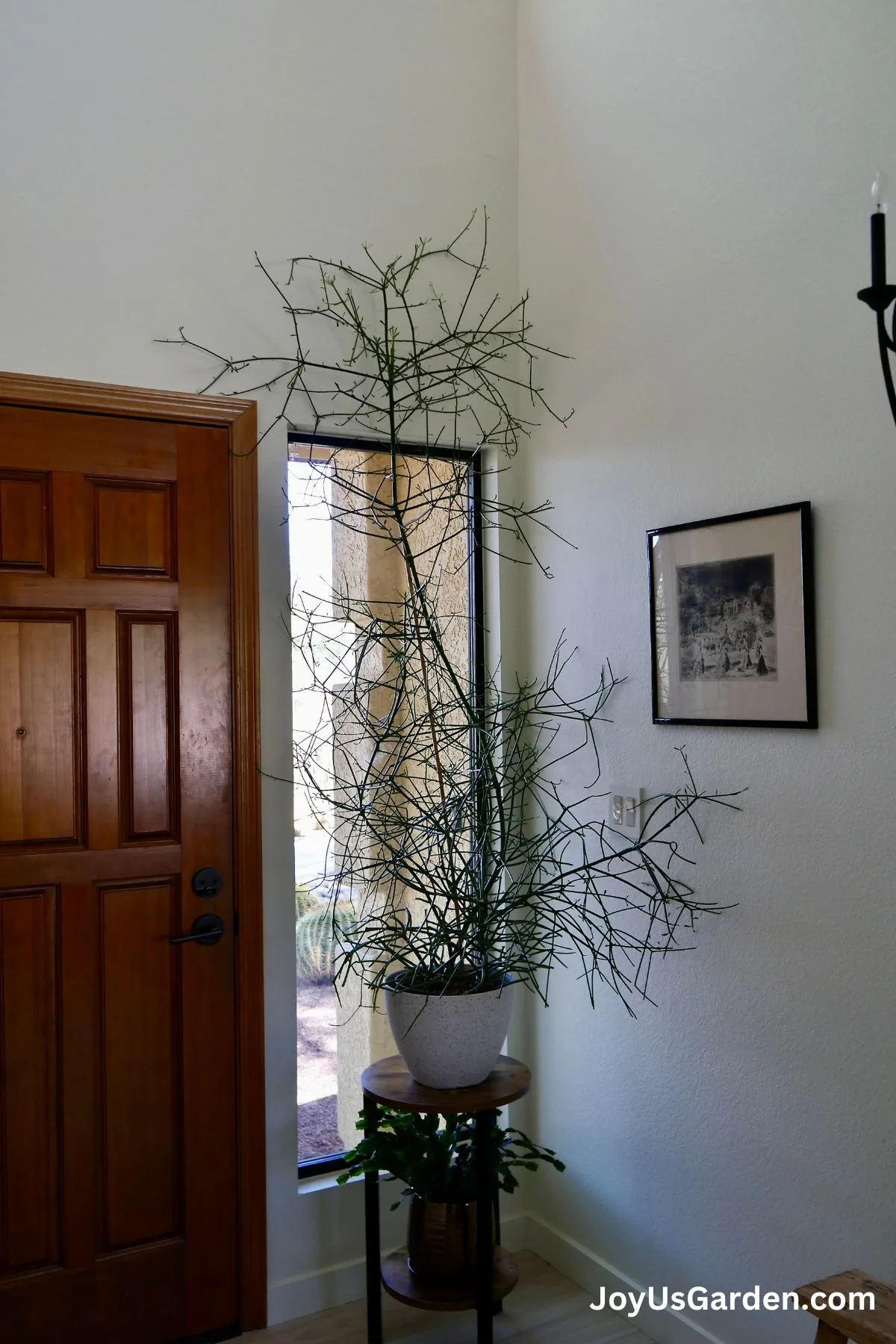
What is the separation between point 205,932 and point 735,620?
4.50 feet

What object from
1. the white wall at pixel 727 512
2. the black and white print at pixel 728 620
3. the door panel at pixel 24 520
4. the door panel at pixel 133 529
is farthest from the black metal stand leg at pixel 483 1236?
the door panel at pixel 24 520

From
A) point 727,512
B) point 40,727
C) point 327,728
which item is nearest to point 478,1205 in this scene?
point 327,728

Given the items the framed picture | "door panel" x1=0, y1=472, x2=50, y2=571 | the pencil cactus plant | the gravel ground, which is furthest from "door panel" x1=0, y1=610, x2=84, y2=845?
the framed picture

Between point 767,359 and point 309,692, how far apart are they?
128 cm

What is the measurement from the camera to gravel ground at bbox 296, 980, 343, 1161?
2527mm

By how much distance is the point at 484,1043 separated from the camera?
2150 millimetres

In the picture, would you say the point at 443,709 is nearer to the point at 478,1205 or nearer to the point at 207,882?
the point at 207,882

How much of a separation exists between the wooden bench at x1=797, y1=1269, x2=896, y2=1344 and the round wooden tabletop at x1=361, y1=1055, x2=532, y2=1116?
74 centimetres

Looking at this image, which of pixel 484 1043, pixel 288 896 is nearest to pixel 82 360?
pixel 288 896

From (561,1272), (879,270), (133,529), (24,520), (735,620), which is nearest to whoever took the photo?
(879,270)

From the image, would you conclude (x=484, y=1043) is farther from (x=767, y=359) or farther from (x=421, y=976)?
(x=767, y=359)

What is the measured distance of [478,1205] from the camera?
7.04 feet

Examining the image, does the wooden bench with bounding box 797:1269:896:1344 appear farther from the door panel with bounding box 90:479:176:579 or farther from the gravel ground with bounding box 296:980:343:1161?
the door panel with bounding box 90:479:176:579

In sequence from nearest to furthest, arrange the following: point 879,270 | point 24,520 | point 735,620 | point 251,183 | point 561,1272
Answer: point 879,270 < point 735,620 < point 24,520 < point 251,183 < point 561,1272
